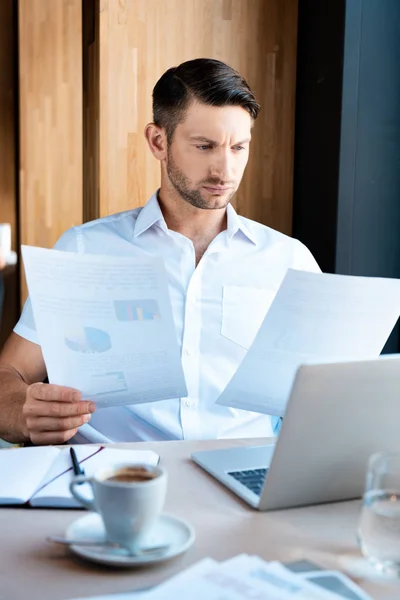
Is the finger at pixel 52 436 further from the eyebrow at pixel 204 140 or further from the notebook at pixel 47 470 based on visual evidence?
the eyebrow at pixel 204 140

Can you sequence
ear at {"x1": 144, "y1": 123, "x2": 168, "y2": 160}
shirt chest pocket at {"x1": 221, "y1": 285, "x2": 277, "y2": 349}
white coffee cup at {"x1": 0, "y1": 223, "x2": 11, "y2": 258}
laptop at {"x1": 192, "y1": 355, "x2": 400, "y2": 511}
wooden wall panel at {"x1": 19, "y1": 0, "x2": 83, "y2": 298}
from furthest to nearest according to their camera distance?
1. white coffee cup at {"x1": 0, "y1": 223, "x2": 11, "y2": 258}
2. wooden wall panel at {"x1": 19, "y1": 0, "x2": 83, "y2": 298}
3. ear at {"x1": 144, "y1": 123, "x2": 168, "y2": 160}
4. shirt chest pocket at {"x1": 221, "y1": 285, "x2": 277, "y2": 349}
5. laptop at {"x1": 192, "y1": 355, "x2": 400, "y2": 511}

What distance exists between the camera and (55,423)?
1257mm

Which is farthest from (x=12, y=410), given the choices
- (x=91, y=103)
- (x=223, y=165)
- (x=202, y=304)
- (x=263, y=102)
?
(x=263, y=102)

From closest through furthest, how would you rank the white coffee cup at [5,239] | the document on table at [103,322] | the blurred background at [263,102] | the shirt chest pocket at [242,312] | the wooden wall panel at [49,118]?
1. the document on table at [103,322]
2. the shirt chest pocket at [242,312]
3. the blurred background at [263,102]
4. the wooden wall panel at [49,118]
5. the white coffee cup at [5,239]

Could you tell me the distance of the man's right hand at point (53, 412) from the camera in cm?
124

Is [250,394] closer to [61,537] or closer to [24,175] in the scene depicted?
[61,537]

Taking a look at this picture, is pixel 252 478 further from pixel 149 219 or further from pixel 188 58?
pixel 188 58

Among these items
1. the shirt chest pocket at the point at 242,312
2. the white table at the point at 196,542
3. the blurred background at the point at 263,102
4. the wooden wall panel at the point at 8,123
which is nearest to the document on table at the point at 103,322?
the white table at the point at 196,542

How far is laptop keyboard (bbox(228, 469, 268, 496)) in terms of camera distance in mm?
Result: 1066

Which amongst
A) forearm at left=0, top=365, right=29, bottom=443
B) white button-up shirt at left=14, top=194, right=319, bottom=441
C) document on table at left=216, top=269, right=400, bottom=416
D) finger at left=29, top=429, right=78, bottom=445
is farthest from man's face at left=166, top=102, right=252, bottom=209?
finger at left=29, top=429, right=78, bottom=445

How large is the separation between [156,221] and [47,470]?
2.76 feet

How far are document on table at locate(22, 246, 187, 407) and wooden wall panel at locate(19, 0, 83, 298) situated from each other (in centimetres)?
163

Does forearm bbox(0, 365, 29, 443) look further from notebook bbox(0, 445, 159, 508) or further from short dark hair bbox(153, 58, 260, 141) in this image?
short dark hair bbox(153, 58, 260, 141)

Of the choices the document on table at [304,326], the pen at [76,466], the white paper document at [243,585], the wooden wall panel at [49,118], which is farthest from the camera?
the wooden wall panel at [49,118]
